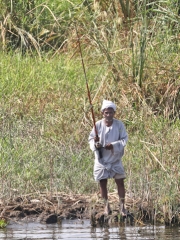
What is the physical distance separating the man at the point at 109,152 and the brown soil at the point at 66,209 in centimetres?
13

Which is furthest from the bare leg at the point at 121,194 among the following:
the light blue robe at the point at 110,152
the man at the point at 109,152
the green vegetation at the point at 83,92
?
the green vegetation at the point at 83,92

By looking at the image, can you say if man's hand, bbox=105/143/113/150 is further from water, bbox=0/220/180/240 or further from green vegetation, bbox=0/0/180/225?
water, bbox=0/220/180/240

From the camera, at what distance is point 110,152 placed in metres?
8.19

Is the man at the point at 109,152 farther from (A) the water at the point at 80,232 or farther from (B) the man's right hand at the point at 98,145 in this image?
(A) the water at the point at 80,232

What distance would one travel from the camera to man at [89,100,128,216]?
8.14m

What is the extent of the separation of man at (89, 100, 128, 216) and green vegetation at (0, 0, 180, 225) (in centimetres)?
36

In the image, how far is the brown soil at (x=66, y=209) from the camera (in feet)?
27.0

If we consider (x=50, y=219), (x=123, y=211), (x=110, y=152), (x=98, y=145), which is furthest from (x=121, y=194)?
(x=50, y=219)

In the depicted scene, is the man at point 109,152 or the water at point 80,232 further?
the man at point 109,152

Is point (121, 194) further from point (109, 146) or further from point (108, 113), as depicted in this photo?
point (108, 113)

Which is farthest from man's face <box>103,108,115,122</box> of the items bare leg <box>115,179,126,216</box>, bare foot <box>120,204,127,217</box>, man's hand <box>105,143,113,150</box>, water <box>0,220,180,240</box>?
water <box>0,220,180,240</box>

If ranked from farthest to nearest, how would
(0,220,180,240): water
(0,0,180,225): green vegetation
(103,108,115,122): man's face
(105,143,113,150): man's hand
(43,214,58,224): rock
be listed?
(0,0,180,225): green vegetation, (43,214,58,224): rock, (103,108,115,122): man's face, (105,143,113,150): man's hand, (0,220,180,240): water

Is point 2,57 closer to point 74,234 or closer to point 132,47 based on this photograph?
point 132,47

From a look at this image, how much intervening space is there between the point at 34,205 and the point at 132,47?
14.7 feet
